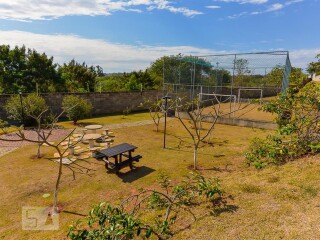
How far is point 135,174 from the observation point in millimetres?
7156

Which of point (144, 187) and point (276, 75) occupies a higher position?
point (276, 75)

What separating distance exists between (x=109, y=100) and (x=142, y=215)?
15.3m

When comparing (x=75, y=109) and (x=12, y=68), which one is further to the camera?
(x=12, y=68)

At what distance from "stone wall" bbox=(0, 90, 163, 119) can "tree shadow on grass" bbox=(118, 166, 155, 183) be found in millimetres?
10808

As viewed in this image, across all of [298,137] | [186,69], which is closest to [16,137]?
[298,137]

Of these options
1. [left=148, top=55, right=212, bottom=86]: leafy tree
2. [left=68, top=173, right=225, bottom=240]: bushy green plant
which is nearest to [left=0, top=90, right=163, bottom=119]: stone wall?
[left=148, top=55, right=212, bottom=86]: leafy tree

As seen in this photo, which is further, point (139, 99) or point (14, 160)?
point (139, 99)

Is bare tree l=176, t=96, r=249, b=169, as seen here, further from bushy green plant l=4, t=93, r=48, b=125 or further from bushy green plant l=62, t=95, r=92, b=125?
bushy green plant l=4, t=93, r=48, b=125

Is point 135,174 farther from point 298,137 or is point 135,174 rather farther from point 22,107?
point 22,107

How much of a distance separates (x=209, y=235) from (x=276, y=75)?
16.4m

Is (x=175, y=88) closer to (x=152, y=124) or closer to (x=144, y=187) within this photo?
(x=152, y=124)

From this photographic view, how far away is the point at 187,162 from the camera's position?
811cm

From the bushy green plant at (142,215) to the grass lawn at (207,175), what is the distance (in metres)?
0.32

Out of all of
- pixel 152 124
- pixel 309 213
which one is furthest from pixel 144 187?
pixel 152 124
